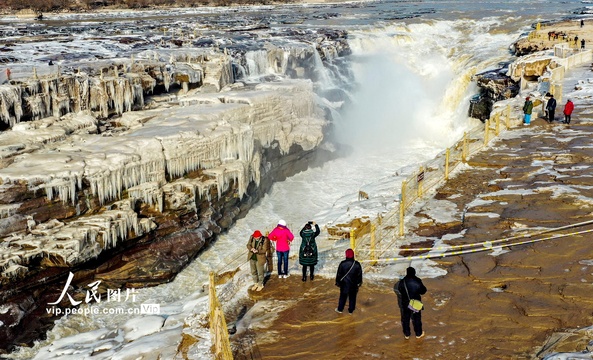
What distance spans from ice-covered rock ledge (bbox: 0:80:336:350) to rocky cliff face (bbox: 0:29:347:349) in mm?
36


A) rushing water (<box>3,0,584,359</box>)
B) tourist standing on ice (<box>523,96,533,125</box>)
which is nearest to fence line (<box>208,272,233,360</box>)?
rushing water (<box>3,0,584,359</box>)

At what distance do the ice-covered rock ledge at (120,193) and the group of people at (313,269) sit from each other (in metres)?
7.16

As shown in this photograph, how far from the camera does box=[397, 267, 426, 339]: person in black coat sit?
8836mm

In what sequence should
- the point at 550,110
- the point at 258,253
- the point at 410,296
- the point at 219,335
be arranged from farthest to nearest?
the point at 550,110, the point at 258,253, the point at 410,296, the point at 219,335

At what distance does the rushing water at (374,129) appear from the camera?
14.6 meters

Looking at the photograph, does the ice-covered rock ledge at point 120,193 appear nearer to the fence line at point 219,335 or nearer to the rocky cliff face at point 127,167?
the rocky cliff face at point 127,167

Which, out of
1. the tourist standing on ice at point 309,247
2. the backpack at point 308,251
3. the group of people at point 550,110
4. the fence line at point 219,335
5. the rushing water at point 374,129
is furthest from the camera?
the group of people at point 550,110

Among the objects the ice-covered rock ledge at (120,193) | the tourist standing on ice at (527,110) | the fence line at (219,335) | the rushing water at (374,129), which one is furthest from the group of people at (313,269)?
the tourist standing on ice at (527,110)

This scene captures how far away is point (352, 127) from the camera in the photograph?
34281 millimetres

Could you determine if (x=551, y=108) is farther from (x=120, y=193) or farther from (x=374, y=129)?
(x=120, y=193)

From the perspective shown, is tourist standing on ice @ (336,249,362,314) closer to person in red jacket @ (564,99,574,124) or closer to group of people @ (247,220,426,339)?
group of people @ (247,220,426,339)

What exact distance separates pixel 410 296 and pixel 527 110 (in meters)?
15.5

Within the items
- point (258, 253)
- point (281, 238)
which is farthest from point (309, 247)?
A: point (258, 253)

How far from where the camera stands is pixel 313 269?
11.8 m
